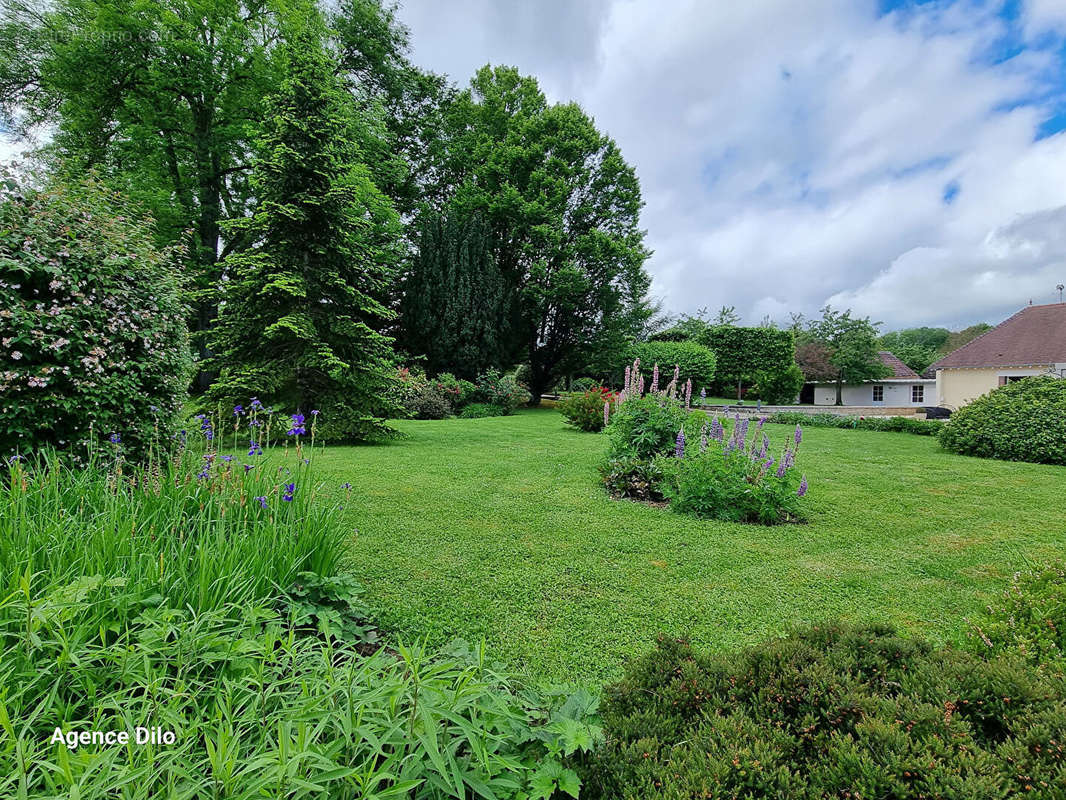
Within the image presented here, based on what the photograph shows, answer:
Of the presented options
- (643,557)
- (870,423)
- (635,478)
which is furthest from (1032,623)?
(870,423)

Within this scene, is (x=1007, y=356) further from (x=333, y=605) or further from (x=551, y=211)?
(x=333, y=605)

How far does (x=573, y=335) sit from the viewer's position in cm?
1964

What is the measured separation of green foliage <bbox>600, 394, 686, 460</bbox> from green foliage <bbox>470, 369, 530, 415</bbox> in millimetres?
9916

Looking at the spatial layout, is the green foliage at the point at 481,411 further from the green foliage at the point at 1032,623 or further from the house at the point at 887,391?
the house at the point at 887,391

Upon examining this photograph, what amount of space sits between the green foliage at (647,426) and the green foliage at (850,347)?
90.9 ft

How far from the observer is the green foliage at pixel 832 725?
39.9 inches

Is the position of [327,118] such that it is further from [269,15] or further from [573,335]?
[573,335]

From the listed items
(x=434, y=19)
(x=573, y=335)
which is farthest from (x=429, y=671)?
(x=573, y=335)

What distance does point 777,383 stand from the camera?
2305 centimetres

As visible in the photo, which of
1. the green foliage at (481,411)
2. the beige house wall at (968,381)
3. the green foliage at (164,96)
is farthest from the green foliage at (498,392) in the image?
the beige house wall at (968,381)

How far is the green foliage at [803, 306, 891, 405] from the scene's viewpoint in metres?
27.5

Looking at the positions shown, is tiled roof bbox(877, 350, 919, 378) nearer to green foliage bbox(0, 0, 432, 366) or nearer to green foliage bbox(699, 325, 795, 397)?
green foliage bbox(699, 325, 795, 397)

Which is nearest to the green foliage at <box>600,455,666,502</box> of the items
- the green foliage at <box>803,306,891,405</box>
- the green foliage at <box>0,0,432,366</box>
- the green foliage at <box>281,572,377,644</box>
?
the green foliage at <box>281,572,377,644</box>

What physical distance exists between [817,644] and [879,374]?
34.2 m
